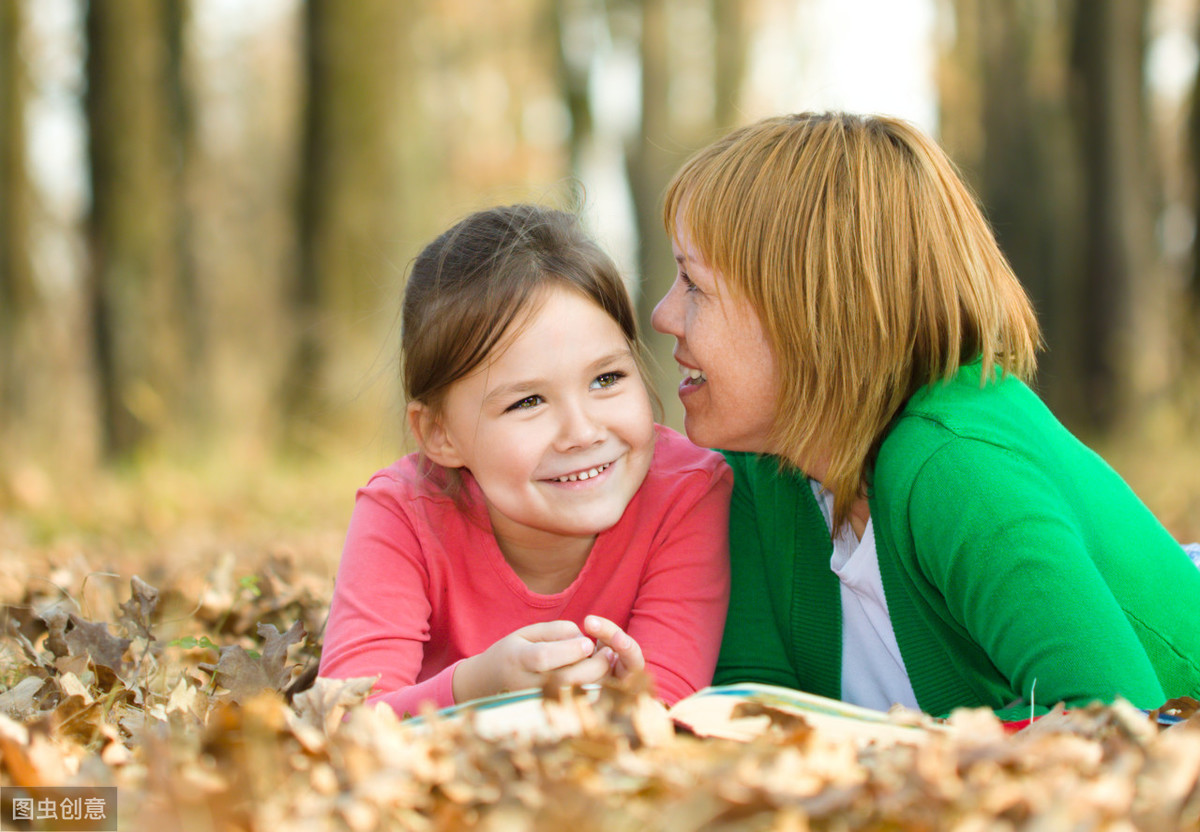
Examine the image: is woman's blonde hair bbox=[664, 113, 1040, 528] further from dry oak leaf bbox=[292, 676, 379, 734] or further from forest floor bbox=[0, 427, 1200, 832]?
dry oak leaf bbox=[292, 676, 379, 734]

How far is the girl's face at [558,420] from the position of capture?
243cm

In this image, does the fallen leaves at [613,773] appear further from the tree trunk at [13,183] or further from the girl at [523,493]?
the tree trunk at [13,183]

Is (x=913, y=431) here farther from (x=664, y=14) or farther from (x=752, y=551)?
(x=664, y=14)

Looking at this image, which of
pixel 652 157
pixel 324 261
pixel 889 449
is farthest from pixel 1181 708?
pixel 652 157

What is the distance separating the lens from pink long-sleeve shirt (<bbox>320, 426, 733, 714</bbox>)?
2.47 metres

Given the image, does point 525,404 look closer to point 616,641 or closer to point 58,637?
point 616,641

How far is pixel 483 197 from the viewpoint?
3.15 m

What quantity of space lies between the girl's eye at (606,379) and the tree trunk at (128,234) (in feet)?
17.6

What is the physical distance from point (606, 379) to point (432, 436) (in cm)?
43

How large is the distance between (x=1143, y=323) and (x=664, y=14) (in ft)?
Answer: 21.4

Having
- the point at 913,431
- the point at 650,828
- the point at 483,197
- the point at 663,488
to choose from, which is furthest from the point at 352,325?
the point at 650,828

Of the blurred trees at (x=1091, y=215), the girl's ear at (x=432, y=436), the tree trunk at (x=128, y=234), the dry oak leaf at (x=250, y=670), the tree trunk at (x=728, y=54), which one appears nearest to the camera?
the dry oak leaf at (x=250, y=670)

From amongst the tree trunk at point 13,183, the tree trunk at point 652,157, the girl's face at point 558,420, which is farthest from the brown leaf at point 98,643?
the tree trunk at point 652,157

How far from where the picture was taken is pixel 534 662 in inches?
80.7
